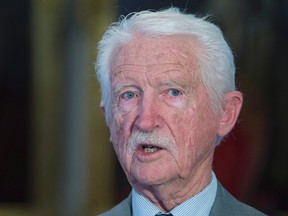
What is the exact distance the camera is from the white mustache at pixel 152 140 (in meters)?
1.01

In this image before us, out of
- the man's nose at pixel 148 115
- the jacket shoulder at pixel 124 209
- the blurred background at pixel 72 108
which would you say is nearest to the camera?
the man's nose at pixel 148 115

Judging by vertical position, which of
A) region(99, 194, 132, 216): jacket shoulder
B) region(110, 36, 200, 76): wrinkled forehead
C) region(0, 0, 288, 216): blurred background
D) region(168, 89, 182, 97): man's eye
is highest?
region(110, 36, 200, 76): wrinkled forehead

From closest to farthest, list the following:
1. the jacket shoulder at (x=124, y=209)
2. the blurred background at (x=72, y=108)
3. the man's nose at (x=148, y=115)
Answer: the man's nose at (x=148, y=115) → the jacket shoulder at (x=124, y=209) → the blurred background at (x=72, y=108)

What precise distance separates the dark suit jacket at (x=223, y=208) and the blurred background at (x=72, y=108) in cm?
145

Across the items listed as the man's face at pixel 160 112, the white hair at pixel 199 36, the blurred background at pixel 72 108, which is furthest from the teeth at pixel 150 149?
the blurred background at pixel 72 108

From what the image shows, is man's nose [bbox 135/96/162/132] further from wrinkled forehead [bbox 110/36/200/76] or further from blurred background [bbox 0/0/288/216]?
blurred background [bbox 0/0/288/216]

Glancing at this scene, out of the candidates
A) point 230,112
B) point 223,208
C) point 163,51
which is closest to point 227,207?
point 223,208

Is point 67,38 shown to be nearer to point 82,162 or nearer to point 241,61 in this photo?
point 82,162

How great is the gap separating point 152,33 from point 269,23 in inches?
66.4

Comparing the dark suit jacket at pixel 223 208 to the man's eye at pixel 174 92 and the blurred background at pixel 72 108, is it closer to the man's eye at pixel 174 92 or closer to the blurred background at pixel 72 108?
the man's eye at pixel 174 92

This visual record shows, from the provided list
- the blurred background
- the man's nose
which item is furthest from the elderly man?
the blurred background

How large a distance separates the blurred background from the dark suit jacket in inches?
57.2

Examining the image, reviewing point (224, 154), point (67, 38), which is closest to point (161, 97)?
point (224, 154)

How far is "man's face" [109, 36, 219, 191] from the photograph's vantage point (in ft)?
3.33
